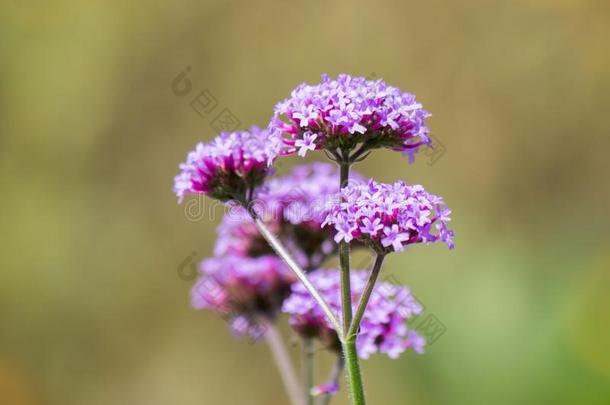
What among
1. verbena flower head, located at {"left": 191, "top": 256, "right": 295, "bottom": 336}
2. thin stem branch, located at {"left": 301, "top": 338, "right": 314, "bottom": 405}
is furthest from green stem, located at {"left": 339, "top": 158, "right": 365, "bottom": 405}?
verbena flower head, located at {"left": 191, "top": 256, "right": 295, "bottom": 336}

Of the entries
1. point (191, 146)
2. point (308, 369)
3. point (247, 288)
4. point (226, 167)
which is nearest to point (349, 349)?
point (226, 167)

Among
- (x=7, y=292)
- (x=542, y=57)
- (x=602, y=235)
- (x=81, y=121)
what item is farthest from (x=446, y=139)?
(x=7, y=292)

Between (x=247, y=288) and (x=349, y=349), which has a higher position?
(x=247, y=288)

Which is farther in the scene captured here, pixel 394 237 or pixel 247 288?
pixel 247 288

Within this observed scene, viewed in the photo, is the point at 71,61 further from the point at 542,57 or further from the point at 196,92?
the point at 542,57

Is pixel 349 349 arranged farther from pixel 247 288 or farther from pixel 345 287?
pixel 247 288

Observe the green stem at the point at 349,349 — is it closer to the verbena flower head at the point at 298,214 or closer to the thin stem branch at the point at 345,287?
the thin stem branch at the point at 345,287
